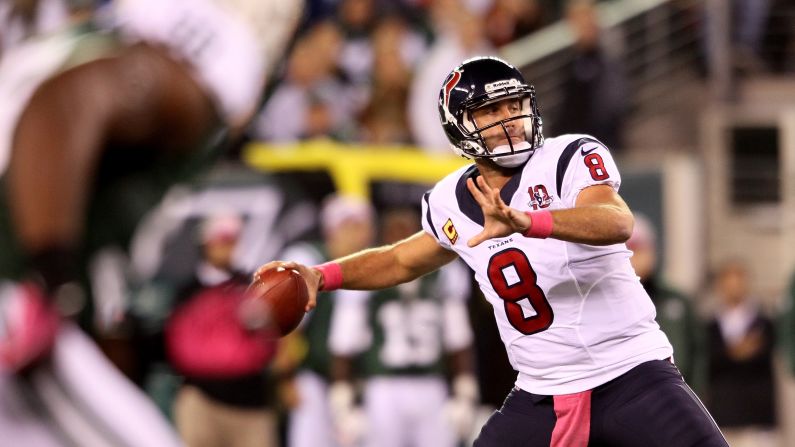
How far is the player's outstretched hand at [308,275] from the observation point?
3648 millimetres

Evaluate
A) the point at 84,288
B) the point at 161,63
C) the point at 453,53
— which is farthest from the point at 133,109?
the point at 453,53

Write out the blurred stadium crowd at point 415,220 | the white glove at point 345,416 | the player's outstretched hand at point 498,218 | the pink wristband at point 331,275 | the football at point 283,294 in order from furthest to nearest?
the white glove at point 345,416 < the blurred stadium crowd at point 415,220 < the pink wristband at point 331,275 < the football at point 283,294 < the player's outstretched hand at point 498,218

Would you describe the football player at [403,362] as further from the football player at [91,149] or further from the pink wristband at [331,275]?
the football player at [91,149]

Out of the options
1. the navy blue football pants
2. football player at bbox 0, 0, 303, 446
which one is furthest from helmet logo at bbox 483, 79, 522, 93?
football player at bbox 0, 0, 303, 446

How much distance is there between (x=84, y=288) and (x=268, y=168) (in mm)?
5256

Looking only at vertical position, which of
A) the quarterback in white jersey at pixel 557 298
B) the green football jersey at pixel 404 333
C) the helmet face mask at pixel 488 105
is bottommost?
the green football jersey at pixel 404 333

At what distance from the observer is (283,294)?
3520 mm

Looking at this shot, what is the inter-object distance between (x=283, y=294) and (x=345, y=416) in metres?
3.66

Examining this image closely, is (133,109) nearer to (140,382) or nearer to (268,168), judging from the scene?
(140,382)

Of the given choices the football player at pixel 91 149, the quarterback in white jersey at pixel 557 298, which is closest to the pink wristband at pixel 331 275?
the quarterback in white jersey at pixel 557 298

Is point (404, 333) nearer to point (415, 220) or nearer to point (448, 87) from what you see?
point (415, 220)

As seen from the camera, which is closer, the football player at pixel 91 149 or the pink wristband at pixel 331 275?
the football player at pixel 91 149

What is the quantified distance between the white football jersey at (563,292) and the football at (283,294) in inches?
21.8

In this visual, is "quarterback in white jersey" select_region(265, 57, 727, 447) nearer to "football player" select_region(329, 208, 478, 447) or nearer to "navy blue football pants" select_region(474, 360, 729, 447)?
"navy blue football pants" select_region(474, 360, 729, 447)
